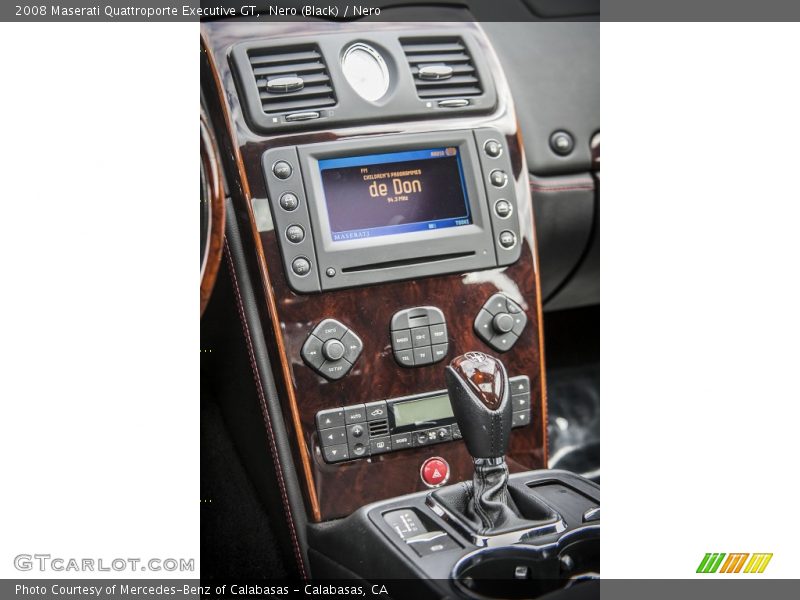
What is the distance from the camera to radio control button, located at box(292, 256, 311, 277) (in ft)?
4.63

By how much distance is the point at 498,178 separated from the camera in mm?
1531

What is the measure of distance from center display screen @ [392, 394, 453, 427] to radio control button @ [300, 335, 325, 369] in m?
0.15

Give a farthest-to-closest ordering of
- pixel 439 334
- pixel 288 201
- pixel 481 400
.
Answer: pixel 439 334 → pixel 288 201 → pixel 481 400

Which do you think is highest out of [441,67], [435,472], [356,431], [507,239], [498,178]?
[441,67]

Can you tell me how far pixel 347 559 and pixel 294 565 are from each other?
0.84 ft

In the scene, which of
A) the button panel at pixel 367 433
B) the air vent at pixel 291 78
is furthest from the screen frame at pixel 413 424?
the air vent at pixel 291 78

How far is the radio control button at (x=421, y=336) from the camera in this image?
1.49 metres

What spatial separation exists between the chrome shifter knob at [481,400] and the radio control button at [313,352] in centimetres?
31

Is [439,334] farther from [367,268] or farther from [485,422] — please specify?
[485,422]

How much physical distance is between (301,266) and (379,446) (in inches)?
12.8

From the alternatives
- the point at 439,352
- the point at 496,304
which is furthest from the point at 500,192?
the point at 439,352

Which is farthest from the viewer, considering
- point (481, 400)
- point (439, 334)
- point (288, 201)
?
point (439, 334)

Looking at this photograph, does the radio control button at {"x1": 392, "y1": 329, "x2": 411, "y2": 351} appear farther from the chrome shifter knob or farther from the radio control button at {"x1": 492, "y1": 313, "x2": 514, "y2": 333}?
the chrome shifter knob
